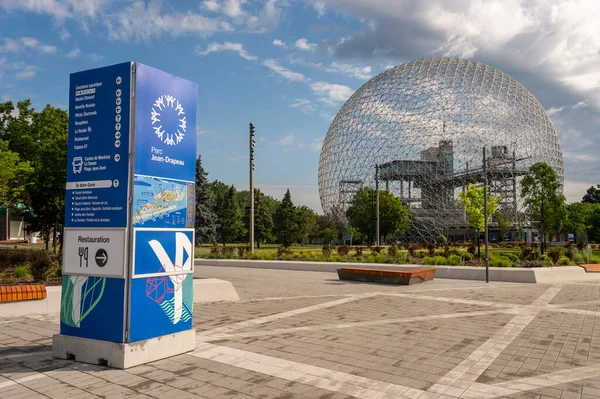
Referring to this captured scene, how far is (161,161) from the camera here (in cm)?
614

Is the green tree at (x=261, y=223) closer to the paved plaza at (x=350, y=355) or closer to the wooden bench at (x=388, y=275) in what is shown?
the wooden bench at (x=388, y=275)

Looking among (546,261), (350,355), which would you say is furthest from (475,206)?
(350,355)

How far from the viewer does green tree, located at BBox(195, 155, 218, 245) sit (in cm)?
4644

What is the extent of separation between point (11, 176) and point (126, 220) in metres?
14.0

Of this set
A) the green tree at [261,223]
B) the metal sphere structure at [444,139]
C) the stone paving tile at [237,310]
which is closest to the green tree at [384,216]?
the metal sphere structure at [444,139]

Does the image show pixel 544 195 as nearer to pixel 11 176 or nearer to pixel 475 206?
pixel 475 206

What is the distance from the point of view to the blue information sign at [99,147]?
19.0ft

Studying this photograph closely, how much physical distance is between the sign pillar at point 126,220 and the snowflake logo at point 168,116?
14 mm

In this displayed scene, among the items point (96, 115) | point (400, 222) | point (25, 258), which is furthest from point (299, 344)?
point (400, 222)

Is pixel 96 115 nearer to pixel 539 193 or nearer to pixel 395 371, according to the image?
pixel 395 371

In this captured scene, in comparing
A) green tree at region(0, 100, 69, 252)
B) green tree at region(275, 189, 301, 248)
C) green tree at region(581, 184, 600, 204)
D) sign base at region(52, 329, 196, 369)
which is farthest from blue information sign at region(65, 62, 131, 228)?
green tree at region(581, 184, 600, 204)

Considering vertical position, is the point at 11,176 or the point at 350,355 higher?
the point at 11,176

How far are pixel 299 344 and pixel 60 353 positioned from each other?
132 inches

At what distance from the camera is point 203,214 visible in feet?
154
